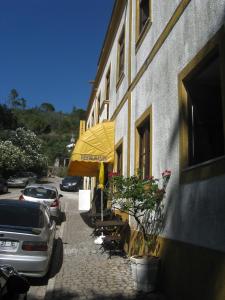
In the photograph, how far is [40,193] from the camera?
17.5 meters

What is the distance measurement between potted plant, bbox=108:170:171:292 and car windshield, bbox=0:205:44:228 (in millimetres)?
1770

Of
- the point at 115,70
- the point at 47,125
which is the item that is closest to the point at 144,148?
the point at 115,70

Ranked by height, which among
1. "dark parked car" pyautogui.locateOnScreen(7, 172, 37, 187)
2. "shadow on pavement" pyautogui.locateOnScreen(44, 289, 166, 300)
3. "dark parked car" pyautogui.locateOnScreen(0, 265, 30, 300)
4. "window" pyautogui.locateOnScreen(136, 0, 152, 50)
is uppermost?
"window" pyautogui.locateOnScreen(136, 0, 152, 50)

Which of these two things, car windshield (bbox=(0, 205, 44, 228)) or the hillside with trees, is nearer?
car windshield (bbox=(0, 205, 44, 228))

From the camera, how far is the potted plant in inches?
272

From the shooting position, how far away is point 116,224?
10211 millimetres

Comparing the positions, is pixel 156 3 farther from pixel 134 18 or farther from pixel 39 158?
pixel 39 158

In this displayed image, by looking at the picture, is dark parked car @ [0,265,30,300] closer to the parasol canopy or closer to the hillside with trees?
the parasol canopy

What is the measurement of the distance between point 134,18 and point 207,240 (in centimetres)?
825

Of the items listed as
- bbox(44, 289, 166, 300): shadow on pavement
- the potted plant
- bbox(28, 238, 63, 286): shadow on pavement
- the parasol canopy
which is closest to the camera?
bbox(44, 289, 166, 300): shadow on pavement

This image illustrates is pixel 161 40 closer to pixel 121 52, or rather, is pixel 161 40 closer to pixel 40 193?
pixel 121 52

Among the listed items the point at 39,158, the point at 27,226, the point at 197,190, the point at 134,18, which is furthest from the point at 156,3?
the point at 39,158

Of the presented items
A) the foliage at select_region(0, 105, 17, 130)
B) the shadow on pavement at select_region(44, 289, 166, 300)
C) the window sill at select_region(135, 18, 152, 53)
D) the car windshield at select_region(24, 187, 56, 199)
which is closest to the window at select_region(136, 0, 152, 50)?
the window sill at select_region(135, 18, 152, 53)

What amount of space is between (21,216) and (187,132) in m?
4.13
